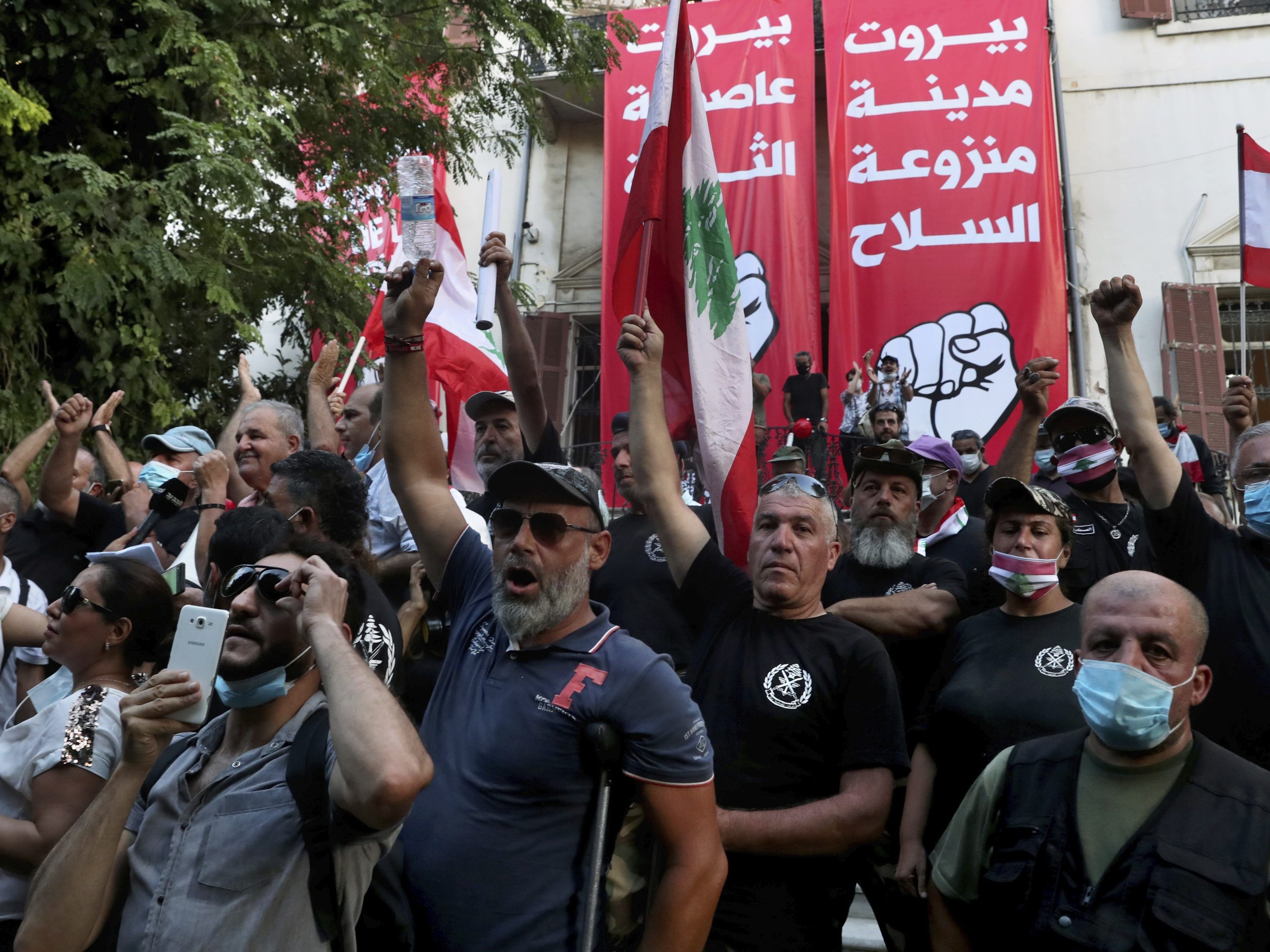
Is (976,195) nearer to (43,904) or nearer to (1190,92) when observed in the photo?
(1190,92)

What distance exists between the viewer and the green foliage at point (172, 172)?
27.1ft

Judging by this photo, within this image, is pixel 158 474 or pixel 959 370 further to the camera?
pixel 959 370

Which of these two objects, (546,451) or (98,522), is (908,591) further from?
(98,522)

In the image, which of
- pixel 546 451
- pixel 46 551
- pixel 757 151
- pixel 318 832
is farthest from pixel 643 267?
pixel 757 151

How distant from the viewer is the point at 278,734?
2.41m

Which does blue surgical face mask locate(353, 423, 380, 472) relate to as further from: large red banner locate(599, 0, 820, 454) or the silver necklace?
large red banner locate(599, 0, 820, 454)

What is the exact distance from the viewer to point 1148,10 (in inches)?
600

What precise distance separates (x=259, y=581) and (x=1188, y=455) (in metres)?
8.67

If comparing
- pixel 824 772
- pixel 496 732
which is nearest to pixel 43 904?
pixel 496 732

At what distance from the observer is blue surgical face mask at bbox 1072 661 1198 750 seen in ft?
8.80

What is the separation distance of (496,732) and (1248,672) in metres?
2.30

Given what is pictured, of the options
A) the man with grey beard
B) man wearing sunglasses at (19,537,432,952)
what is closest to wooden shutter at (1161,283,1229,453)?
the man with grey beard

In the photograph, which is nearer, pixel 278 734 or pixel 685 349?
pixel 278 734

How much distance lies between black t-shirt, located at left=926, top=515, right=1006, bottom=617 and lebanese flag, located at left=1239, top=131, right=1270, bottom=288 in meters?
2.71
